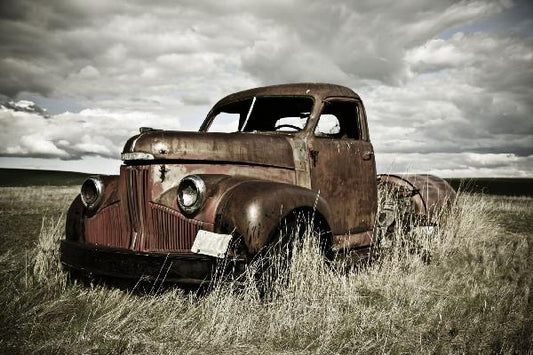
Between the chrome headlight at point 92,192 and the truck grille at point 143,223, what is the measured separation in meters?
0.20

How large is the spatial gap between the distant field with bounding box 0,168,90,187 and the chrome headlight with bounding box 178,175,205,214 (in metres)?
39.6

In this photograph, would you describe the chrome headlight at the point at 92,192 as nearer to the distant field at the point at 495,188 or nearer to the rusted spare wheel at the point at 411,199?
the rusted spare wheel at the point at 411,199

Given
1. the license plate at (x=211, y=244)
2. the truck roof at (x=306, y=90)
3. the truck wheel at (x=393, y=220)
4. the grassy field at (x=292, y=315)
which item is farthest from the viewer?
the truck wheel at (x=393, y=220)

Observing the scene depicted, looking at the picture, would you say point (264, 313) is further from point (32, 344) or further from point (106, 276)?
point (32, 344)

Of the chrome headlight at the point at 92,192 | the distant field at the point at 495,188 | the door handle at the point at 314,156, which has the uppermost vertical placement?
the door handle at the point at 314,156

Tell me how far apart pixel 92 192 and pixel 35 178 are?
1760 inches

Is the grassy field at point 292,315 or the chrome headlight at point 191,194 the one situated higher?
the chrome headlight at point 191,194

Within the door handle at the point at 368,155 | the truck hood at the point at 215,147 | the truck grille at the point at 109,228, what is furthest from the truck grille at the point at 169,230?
the door handle at the point at 368,155

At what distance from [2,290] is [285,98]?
313 centimetres

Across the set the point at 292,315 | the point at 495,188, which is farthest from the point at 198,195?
the point at 495,188

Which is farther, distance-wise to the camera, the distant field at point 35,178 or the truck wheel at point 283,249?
the distant field at point 35,178

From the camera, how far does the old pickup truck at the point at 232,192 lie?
291cm

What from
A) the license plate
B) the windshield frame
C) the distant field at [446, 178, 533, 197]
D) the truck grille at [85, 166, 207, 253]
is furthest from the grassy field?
the distant field at [446, 178, 533, 197]

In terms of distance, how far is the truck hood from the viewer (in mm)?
3266
